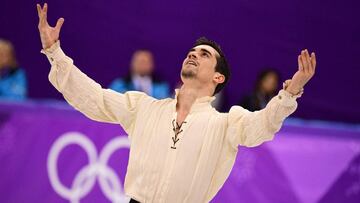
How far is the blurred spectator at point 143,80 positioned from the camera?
8.59m

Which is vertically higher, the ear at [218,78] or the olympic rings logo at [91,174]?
the ear at [218,78]

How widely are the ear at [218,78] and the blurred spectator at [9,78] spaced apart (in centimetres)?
414

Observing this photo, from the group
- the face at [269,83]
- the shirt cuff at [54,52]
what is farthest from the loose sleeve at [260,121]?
the face at [269,83]

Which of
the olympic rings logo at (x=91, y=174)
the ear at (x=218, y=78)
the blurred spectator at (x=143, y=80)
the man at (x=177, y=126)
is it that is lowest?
the olympic rings logo at (x=91, y=174)

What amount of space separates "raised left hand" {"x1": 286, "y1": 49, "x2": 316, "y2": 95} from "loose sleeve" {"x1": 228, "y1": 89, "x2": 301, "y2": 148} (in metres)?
→ 0.05

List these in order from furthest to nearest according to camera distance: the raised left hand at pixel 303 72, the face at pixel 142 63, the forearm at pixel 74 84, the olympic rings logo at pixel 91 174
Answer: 1. the face at pixel 142 63
2. the olympic rings logo at pixel 91 174
3. the forearm at pixel 74 84
4. the raised left hand at pixel 303 72

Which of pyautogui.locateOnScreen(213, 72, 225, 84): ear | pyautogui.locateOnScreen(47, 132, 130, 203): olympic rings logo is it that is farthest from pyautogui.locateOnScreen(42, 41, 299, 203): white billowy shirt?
pyautogui.locateOnScreen(47, 132, 130, 203): olympic rings logo

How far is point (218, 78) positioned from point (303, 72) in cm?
80

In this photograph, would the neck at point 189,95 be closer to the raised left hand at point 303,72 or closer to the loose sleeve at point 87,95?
the loose sleeve at point 87,95

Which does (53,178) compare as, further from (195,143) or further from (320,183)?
(195,143)

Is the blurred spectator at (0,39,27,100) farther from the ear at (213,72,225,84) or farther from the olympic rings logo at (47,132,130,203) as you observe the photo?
the ear at (213,72,225,84)

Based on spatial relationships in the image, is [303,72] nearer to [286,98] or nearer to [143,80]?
[286,98]

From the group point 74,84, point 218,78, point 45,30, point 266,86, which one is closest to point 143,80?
point 266,86

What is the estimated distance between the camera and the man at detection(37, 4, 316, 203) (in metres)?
4.69
